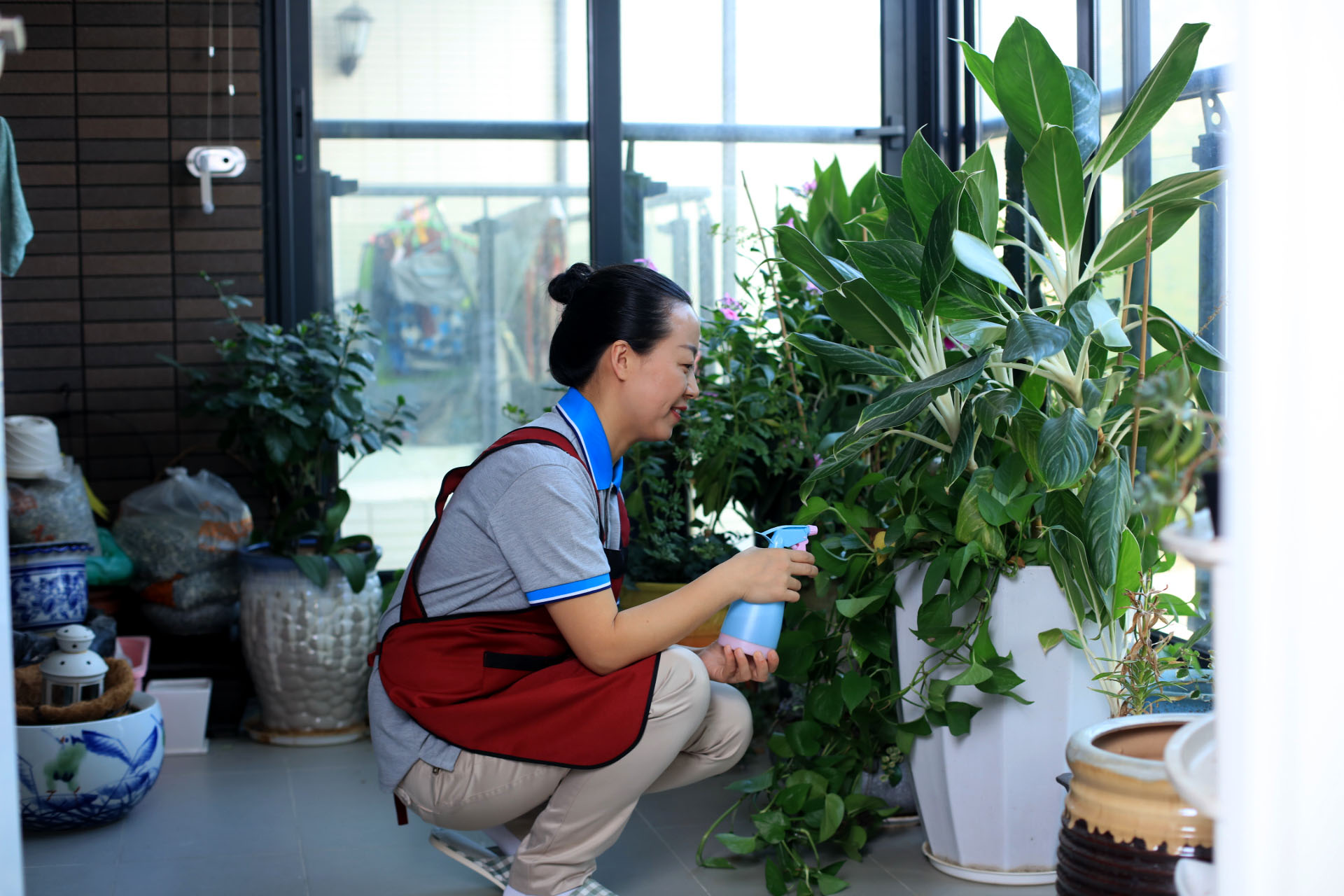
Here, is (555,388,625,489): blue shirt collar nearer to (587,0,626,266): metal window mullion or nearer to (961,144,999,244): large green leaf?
(961,144,999,244): large green leaf

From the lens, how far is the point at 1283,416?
673mm

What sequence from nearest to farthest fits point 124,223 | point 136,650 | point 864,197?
1. point 864,197
2. point 136,650
3. point 124,223

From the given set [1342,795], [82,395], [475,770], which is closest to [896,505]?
[475,770]

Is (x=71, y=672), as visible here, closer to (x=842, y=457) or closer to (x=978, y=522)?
(x=842, y=457)

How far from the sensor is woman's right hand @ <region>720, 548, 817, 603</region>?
64.1 inches

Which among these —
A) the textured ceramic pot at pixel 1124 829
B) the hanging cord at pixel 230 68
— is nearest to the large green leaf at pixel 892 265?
the textured ceramic pot at pixel 1124 829

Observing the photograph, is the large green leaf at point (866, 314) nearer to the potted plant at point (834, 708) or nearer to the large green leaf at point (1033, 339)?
the potted plant at point (834, 708)

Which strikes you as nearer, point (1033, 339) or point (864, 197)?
point (1033, 339)

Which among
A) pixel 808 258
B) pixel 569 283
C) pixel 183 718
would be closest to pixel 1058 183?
pixel 808 258

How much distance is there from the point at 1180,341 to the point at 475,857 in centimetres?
133

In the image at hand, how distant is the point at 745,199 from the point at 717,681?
197 cm

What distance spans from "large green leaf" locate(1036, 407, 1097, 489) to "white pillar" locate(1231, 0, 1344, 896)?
85cm

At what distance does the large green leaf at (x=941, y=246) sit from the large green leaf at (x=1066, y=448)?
24cm

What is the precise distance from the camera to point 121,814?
7.22 ft
